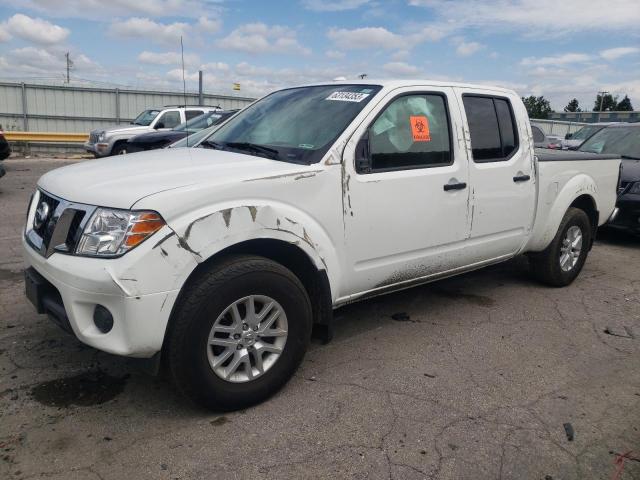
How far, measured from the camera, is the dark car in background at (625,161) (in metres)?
7.14

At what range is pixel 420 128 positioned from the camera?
3705 millimetres

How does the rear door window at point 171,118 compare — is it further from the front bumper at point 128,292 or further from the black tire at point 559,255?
the front bumper at point 128,292

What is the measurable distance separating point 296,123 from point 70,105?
21.5m

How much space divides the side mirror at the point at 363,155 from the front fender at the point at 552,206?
6.84ft

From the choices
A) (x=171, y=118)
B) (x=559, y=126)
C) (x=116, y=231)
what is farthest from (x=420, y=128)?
(x=559, y=126)

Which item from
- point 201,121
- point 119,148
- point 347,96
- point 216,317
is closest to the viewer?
point 216,317

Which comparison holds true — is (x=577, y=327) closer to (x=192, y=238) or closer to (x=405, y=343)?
(x=405, y=343)

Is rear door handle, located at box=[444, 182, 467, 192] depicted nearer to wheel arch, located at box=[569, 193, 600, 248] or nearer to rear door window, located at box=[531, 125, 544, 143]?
rear door window, located at box=[531, 125, 544, 143]

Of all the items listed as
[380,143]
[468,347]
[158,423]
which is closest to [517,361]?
[468,347]

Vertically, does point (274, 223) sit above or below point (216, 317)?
above

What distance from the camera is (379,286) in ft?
11.8

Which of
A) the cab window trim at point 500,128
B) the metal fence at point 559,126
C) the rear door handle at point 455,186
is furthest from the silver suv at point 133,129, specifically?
the metal fence at point 559,126

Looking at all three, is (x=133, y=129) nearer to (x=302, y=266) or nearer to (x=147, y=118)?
(x=147, y=118)

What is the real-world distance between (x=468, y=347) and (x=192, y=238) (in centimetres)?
222
